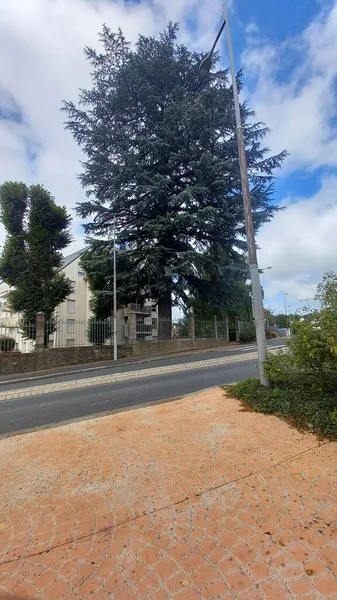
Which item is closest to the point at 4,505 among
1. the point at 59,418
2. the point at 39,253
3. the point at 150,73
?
the point at 59,418

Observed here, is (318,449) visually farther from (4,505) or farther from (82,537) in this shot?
(4,505)

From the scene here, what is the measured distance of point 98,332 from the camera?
1883 centimetres

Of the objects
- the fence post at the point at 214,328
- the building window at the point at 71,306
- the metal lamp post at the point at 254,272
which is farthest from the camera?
the building window at the point at 71,306

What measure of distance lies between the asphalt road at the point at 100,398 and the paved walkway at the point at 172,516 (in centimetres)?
141

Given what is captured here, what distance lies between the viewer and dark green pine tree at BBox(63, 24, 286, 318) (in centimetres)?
1811

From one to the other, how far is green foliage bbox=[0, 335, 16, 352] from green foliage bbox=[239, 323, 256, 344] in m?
18.3

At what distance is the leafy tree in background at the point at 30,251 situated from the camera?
18188 mm

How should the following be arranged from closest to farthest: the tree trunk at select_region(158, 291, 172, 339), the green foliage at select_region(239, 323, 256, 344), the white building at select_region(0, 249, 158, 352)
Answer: the white building at select_region(0, 249, 158, 352) < the tree trunk at select_region(158, 291, 172, 339) < the green foliage at select_region(239, 323, 256, 344)

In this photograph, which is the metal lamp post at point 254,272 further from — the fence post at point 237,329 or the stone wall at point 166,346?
the fence post at point 237,329

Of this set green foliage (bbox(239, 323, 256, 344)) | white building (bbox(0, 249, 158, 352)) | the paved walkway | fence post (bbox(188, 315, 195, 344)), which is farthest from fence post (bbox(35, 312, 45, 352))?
green foliage (bbox(239, 323, 256, 344))

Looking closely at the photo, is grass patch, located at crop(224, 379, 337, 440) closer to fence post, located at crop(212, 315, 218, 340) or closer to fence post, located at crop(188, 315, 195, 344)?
fence post, located at crop(188, 315, 195, 344)

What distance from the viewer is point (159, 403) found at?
20.2 ft

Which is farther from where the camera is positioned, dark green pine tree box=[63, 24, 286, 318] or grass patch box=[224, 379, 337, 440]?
dark green pine tree box=[63, 24, 286, 318]

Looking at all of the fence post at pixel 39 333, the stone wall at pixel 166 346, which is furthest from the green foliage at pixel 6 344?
the stone wall at pixel 166 346
